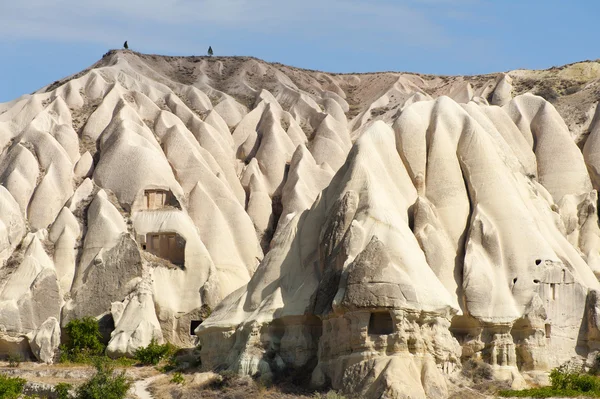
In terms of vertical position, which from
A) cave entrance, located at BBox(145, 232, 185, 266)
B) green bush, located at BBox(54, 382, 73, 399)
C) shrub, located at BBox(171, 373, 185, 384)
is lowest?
green bush, located at BBox(54, 382, 73, 399)

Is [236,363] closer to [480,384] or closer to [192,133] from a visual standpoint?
[480,384]

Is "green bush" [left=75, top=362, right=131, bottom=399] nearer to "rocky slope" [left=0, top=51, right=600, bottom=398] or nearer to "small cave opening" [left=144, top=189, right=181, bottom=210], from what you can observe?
"rocky slope" [left=0, top=51, right=600, bottom=398]

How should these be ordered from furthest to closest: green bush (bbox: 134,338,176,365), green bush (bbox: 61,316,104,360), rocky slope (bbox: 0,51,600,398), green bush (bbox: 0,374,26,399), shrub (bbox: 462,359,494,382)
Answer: green bush (bbox: 61,316,104,360), green bush (bbox: 134,338,176,365), shrub (bbox: 462,359,494,382), green bush (bbox: 0,374,26,399), rocky slope (bbox: 0,51,600,398)

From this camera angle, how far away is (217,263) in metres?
51.2

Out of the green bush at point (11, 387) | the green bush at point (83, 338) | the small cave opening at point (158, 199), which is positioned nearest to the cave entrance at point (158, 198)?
the small cave opening at point (158, 199)

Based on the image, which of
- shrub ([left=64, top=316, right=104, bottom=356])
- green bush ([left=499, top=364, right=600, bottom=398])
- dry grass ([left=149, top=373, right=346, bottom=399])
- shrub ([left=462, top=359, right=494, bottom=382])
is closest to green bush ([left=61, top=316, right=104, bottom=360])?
shrub ([left=64, top=316, right=104, bottom=356])

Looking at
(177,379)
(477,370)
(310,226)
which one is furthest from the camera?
(310,226)

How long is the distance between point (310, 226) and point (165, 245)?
36.7 ft

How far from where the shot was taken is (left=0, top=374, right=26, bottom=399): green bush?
36.1 m

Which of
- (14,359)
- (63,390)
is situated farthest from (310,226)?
(14,359)

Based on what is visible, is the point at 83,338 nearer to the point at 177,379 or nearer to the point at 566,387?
the point at 177,379

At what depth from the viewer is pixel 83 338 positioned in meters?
44.7

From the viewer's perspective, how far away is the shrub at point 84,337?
44.4 metres

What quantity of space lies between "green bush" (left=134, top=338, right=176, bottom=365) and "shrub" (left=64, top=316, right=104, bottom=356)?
6.74ft
